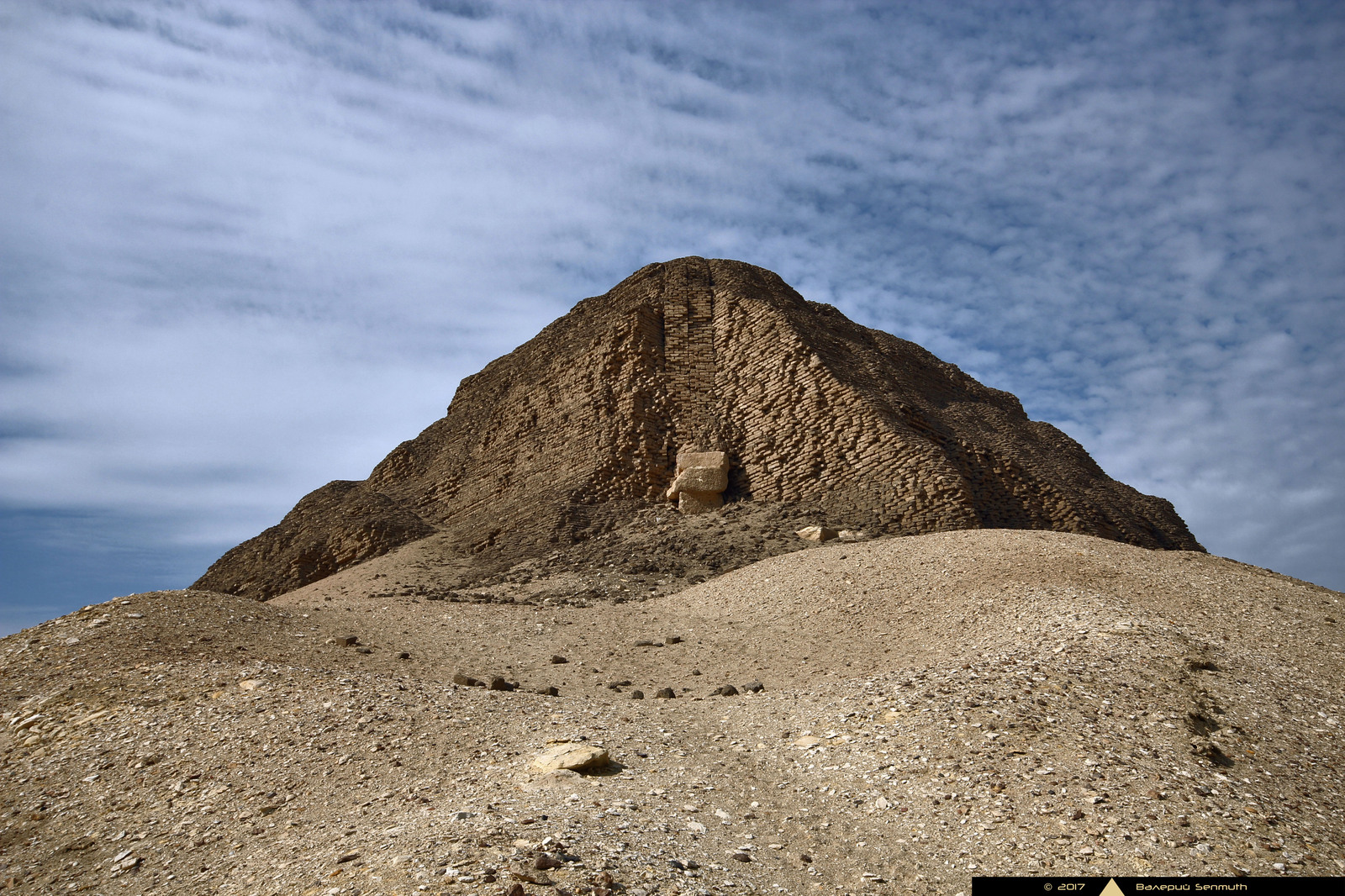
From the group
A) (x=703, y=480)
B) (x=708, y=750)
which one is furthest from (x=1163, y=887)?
(x=703, y=480)

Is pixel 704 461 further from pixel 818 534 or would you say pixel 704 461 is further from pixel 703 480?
pixel 818 534

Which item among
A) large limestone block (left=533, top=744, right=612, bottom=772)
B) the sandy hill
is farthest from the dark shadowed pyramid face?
large limestone block (left=533, top=744, right=612, bottom=772)

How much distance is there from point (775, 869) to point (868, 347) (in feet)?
69.3

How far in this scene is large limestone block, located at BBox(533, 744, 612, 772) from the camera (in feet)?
17.7

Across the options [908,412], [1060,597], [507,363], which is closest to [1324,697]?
[1060,597]

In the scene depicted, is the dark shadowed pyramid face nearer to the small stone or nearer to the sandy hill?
the small stone

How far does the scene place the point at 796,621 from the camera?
36.3 ft

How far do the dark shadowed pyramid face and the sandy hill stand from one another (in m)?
7.65

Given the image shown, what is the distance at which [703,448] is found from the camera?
66.1 feet

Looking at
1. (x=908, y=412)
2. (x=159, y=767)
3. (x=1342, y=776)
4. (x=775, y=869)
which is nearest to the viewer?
(x=775, y=869)

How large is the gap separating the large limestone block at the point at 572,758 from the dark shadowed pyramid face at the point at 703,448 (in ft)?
37.7

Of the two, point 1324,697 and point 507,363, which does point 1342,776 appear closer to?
point 1324,697

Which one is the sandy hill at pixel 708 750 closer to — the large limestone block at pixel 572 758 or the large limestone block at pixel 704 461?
the large limestone block at pixel 572 758

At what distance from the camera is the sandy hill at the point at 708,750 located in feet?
14.3
